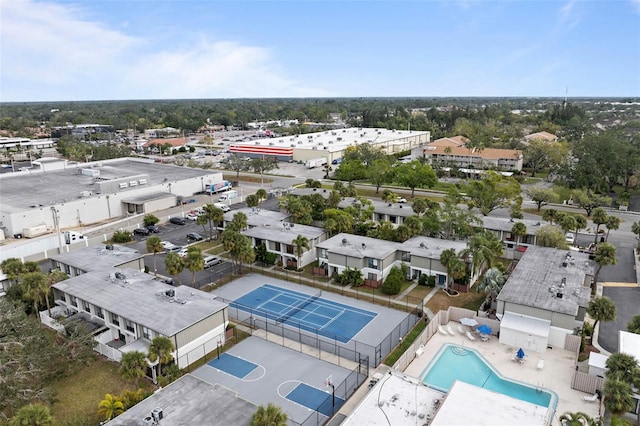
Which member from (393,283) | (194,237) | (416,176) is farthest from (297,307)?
(416,176)

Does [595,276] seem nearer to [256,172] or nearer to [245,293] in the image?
[245,293]

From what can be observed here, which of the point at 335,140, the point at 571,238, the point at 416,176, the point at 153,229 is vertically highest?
the point at 335,140

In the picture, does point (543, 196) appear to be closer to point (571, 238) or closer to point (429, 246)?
point (571, 238)

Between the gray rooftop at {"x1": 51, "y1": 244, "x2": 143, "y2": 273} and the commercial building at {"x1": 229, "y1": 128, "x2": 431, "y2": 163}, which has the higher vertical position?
the commercial building at {"x1": 229, "y1": 128, "x2": 431, "y2": 163}

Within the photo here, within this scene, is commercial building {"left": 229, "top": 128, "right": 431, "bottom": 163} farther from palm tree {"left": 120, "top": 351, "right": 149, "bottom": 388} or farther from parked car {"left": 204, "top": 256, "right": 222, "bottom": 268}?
palm tree {"left": 120, "top": 351, "right": 149, "bottom": 388}

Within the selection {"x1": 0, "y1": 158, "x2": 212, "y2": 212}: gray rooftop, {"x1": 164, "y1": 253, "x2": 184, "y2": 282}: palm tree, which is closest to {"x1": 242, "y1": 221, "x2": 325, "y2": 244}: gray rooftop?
{"x1": 164, "y1": 253, "x2": 184, "y2": 282}: palm tree

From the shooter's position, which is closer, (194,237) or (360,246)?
(360,246)

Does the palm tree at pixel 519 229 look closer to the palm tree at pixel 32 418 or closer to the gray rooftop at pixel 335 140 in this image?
the palm tree at pixel 32 418
